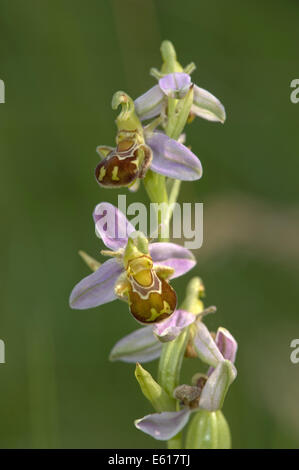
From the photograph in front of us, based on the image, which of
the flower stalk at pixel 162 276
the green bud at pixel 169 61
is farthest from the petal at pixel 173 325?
the green bud at pixel 169 61

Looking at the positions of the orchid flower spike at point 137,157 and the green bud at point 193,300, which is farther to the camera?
the green bud at point 193,300

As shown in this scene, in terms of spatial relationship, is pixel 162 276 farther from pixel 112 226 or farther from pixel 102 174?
pixel 102 174

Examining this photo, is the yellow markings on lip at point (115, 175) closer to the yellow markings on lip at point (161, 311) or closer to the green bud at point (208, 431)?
the yellow markings on lip at point (161, 311)

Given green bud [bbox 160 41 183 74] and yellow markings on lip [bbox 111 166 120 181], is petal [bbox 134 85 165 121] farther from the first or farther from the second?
yellow markings on lip [bbox 111 166 120 181]
